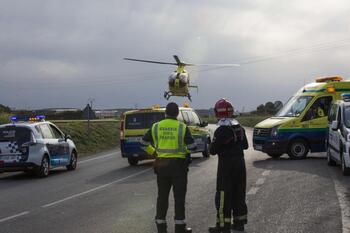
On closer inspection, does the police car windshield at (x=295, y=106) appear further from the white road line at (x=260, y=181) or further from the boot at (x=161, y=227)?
the boot at (x=161, y=227)

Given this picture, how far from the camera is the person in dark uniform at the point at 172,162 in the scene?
7.68 metres

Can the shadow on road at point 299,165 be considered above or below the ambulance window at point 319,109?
below

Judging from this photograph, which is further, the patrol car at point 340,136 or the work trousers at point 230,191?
the patrol car at point 340,136

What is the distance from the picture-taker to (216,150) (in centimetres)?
765

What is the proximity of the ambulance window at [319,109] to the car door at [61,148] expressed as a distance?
7792 millimetres

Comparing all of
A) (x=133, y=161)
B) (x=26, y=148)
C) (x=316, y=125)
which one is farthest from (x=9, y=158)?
(x=316, y=125)

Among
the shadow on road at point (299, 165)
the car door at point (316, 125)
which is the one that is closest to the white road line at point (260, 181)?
the shadow on road at point (299, 165)

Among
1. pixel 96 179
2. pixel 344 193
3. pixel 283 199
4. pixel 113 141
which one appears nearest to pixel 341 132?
pixel 344 193

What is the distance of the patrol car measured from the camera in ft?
45.1

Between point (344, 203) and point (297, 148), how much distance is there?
940 centimetres

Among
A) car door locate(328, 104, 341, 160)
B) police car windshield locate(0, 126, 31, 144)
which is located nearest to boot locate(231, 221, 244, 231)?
car door locate(328, 104, 341, 160)

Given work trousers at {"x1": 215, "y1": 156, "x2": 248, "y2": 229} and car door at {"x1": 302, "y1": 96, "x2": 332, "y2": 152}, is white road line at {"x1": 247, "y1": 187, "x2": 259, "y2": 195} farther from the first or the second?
car door at {"x1": 302, "y1": 96, "x2": 332, "y2": 152}

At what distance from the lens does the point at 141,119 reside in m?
19.6

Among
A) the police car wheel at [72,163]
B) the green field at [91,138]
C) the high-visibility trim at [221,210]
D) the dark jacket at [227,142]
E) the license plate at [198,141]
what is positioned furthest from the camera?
the green field at [91,138]
